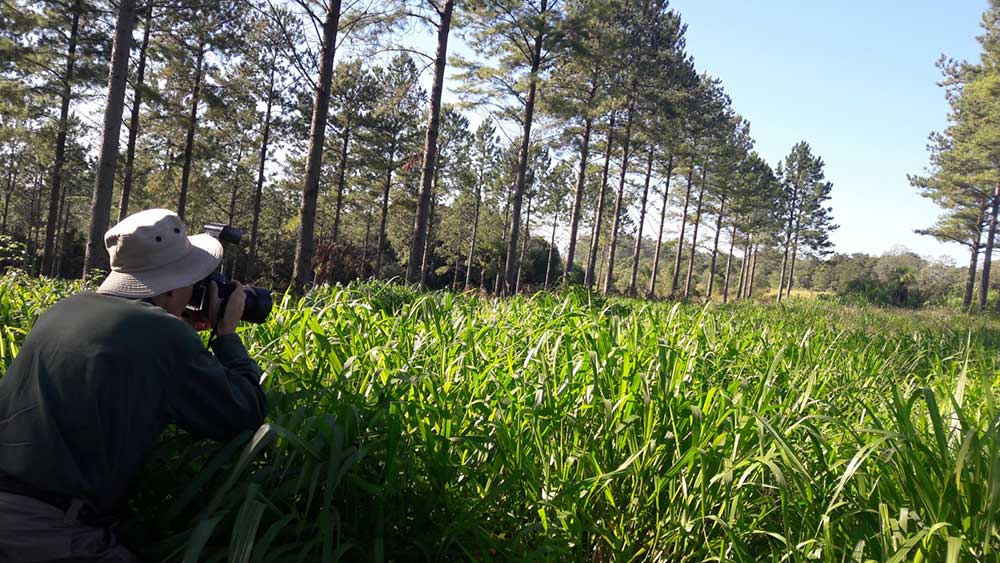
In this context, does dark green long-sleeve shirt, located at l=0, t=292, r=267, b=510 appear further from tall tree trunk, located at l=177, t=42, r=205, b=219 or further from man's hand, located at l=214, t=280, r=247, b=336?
tall tree trunk, located at l=177, t=42, r=205, b=219

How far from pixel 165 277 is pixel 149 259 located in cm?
7

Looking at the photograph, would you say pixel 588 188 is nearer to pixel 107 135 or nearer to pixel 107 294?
pixel 107 135

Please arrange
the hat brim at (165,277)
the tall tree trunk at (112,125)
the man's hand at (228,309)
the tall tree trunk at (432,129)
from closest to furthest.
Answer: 1. the hat brim at (165,277)
2. the man's hand at (228,309)
3. the tall tree trunk at (112,125)
4. the tall tree trunk at (432,129)

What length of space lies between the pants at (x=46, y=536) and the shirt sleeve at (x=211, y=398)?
0.32 m

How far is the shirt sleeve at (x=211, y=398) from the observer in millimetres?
1510

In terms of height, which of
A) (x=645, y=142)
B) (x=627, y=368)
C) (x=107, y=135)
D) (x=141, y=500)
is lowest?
(x=141, y=500)

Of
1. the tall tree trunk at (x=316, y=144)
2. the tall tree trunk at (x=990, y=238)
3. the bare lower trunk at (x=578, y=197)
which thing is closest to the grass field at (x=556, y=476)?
the tall tree trunk at (x=316, y=144)

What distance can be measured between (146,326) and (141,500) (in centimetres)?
69

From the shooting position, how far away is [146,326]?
4.84ft

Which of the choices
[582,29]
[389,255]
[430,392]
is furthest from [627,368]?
[389,255]

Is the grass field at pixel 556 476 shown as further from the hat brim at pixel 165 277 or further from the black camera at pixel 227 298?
the hat brim at pixel 165 277

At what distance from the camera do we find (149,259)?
5.52 ft

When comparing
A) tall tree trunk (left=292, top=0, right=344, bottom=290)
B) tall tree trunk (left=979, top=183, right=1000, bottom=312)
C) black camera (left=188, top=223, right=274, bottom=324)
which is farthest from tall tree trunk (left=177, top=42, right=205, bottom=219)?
tall tree trunk (left=979, top=183, right=1000, bottom=312)

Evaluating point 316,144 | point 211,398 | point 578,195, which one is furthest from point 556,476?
point 578,195
